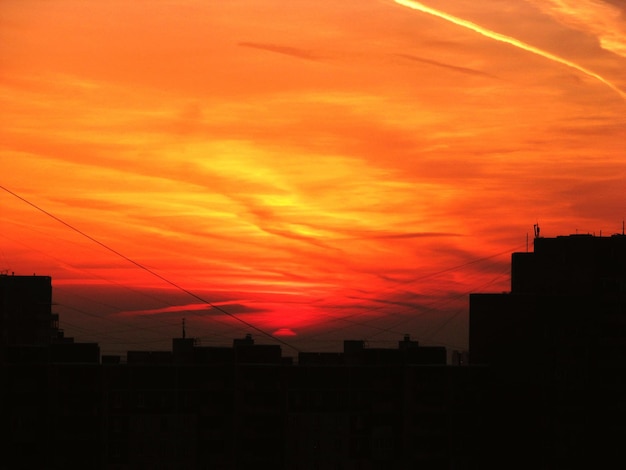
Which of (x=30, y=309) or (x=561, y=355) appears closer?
(x=561, y=355)

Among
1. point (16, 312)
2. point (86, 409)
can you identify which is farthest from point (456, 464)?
point (16, 312)

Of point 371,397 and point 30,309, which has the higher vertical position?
point 30,309

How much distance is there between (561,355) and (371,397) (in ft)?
65.6

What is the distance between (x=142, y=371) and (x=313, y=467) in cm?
1844

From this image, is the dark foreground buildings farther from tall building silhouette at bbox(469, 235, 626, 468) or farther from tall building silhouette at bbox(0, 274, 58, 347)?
tall building silhouette at bbox(0, 274, 58, 347)

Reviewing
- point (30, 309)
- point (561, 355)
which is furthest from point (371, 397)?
point (30, 309)

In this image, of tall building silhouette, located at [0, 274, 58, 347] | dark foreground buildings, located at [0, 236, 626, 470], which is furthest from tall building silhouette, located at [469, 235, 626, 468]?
tall building silhouette, located at [0, 274, 58, 347]

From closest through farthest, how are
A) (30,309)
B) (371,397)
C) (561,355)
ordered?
(561,355) → (371,397) → (30,309)

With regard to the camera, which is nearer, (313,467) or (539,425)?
(539,425)

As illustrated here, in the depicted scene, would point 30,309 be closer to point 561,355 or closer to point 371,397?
point 371,397

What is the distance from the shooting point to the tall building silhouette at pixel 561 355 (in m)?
94.3

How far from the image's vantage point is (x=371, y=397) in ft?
348

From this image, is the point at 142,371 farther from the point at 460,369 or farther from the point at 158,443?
the point at 460,369

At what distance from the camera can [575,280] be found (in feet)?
327
